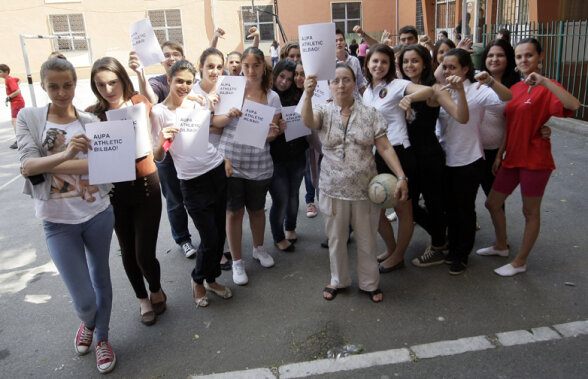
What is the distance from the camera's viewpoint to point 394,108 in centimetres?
360

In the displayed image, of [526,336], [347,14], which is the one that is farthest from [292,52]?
[347,14]

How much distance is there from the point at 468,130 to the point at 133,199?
8.86 ft

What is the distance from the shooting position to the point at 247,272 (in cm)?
423

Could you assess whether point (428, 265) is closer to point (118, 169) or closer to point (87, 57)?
point (118, 169)

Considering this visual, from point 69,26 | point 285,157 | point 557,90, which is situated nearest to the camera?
point 557,90

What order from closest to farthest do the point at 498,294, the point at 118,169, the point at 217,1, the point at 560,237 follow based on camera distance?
the point at 118,169
the point at 498,294
the point at 560,237
the point at 217,1

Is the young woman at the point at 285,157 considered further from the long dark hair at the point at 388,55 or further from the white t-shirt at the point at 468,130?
the white t-shirt at the point at 468,130

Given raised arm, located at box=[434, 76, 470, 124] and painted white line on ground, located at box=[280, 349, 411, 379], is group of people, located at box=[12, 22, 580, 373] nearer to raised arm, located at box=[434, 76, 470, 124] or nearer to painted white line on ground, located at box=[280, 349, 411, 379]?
raised arm, located at box=[434, 76, 470, 124]

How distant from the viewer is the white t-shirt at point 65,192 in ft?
8.84

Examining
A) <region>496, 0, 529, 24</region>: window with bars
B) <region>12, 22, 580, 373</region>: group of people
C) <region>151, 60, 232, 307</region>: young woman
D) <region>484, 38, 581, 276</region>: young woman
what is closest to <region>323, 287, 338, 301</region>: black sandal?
<region>12, 22, 580, 373</region>: group of people

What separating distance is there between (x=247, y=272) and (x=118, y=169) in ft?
6.18

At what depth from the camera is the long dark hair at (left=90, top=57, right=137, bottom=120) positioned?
296cm

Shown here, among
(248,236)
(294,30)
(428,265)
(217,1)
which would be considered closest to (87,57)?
(217,1)

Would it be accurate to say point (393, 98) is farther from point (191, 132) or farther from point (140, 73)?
point (140, 73)
